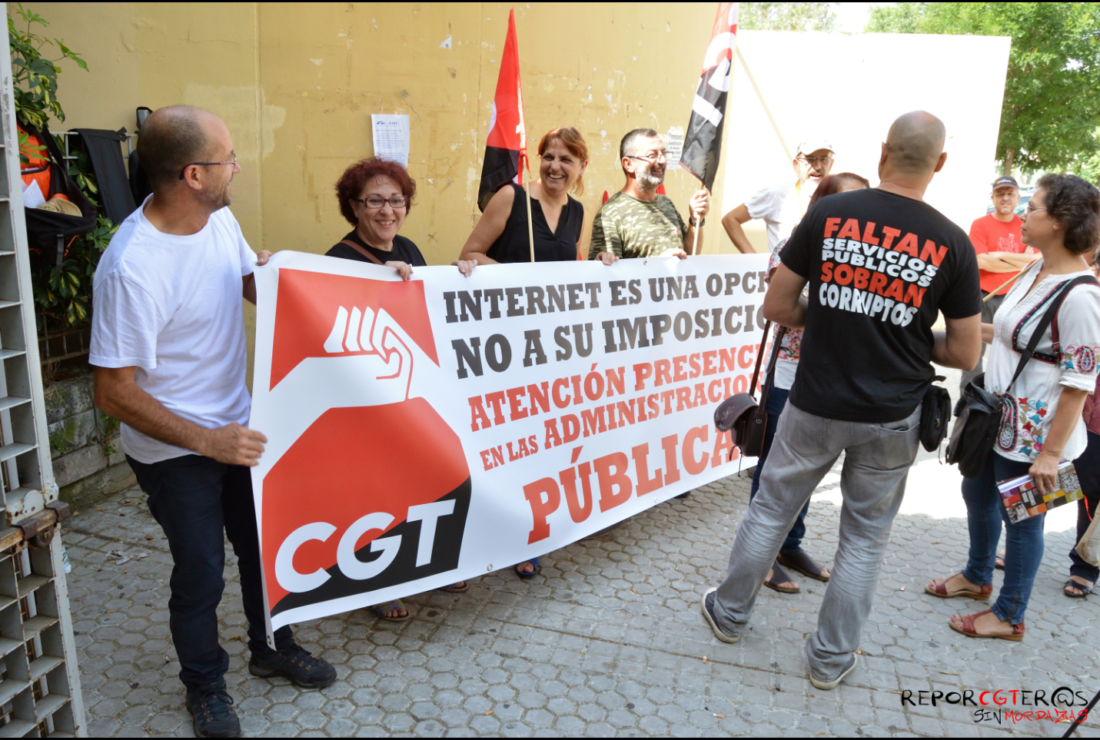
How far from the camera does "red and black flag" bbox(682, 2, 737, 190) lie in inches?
179

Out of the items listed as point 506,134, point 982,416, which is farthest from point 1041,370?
point 506,134

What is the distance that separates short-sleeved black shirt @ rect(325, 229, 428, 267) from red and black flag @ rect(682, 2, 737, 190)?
1.86m

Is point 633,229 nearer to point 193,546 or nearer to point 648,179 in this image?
point 648,179

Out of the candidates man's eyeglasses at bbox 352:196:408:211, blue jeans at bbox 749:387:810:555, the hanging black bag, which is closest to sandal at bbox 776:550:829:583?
blue jeans at bbox 749:387:810:555

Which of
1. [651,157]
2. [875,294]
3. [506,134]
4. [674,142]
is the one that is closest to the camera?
[875,294]

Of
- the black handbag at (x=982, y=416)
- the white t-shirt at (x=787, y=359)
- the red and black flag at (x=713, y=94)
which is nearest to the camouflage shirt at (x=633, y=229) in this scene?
the red and black flag at (x=713, y=94)

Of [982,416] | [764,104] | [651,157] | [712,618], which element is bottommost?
[712,618]

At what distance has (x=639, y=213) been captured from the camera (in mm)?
4473

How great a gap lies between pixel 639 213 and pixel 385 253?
169cm

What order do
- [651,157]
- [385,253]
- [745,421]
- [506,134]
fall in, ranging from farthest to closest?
1. [651,157]
2. [506,134]
3. [745,421]
4. [385,253]

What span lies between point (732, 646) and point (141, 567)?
2.92 metres

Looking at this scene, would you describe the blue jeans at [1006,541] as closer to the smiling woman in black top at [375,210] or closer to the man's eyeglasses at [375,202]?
the smiling woman in black top at [375,210]

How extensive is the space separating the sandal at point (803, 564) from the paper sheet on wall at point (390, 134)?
3619 mm

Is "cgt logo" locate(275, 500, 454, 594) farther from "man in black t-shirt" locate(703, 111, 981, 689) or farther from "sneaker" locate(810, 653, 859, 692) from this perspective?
"sneaker" locate(810, 653, 859, 692)
